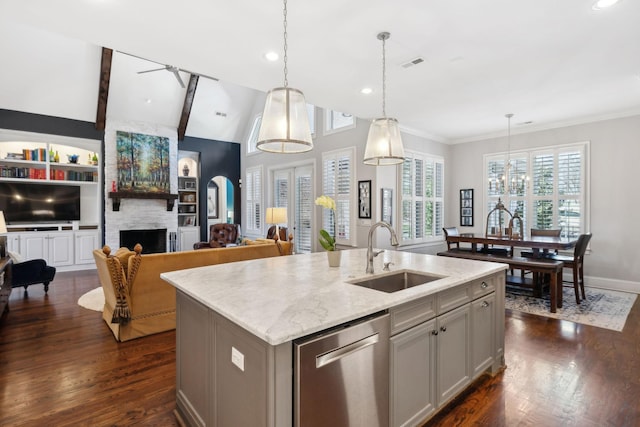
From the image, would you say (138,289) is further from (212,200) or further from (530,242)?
(212,200)

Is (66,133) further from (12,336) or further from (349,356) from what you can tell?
(349,356)

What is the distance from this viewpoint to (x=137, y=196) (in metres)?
7.89

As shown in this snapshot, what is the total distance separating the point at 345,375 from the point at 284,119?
146 centimetres

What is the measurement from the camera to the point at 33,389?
2518mm

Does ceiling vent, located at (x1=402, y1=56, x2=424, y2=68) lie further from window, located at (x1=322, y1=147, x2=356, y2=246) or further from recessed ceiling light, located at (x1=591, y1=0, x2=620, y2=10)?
window, located at (x1=322, y1=147, x2=356, y2=246)

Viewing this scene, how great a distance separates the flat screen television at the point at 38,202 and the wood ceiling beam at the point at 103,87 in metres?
1.65

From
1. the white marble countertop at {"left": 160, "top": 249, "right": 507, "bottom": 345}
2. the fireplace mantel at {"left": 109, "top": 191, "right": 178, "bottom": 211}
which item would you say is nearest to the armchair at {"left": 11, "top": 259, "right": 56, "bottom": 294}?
the fireplace mantel at {"left": 109, "top": 191, "right": 178, "bottom": 211}

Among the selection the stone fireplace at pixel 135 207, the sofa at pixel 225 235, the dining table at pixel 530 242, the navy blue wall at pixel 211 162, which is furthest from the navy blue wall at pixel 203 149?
the dining table at pixel 530 242

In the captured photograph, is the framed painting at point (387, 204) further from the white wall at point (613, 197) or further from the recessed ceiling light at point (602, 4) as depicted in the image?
the recessed ceiling light at point (602, 4)

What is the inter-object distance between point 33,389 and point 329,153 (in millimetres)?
5704

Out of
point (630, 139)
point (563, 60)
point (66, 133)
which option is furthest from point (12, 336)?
point (630, 139)

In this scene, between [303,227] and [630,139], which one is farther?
[303,227]

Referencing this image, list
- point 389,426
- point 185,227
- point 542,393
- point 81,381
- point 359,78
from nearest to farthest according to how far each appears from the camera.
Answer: point 389,426, point 542,393, point 81,381, point 359,78, point 185,227

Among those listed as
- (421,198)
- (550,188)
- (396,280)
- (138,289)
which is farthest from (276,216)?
(550,188)
